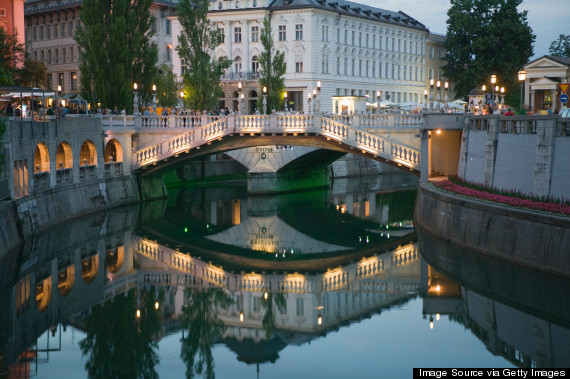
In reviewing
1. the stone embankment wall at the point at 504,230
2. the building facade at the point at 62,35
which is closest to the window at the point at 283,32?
the building facade at the point at 62,35

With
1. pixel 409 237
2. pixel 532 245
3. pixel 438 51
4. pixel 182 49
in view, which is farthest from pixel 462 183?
pixel 438 51

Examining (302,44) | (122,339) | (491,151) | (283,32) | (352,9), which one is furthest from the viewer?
(352,9)

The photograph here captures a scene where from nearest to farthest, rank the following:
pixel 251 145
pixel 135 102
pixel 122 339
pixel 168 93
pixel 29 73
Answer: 1. pixel 122 339
2. pixel 251 145
3. pixel 135 102
4. pixel 29 73
5. pixel 168 93

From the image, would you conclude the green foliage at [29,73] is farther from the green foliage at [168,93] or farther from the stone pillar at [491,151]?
the stone pillar at [491,151]

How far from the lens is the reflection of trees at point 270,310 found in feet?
103

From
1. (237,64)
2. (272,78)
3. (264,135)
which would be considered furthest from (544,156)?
(237,64)

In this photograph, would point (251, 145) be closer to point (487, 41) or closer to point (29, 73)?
point (29, 73)

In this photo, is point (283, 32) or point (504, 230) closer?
point (504, 230)

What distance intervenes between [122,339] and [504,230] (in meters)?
16.0

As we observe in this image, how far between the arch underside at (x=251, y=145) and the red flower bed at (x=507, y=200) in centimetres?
1024

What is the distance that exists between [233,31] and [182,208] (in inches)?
2086

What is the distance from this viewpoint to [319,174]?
273ft

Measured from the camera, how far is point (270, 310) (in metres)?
33.8

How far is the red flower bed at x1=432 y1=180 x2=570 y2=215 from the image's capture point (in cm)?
3543
